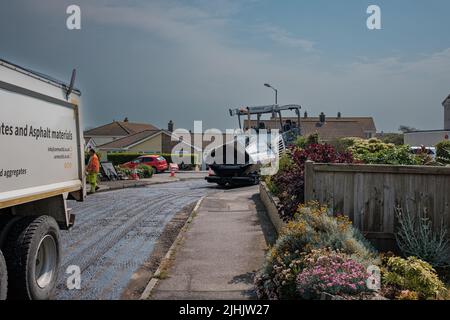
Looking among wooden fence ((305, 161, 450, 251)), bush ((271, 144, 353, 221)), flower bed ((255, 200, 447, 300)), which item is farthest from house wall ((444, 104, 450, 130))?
flower bed ((255, 200, 447, 300))

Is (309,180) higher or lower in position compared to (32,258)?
higher

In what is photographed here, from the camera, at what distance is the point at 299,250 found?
6238mm

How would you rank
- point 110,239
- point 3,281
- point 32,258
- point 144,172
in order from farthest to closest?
1. point 144,172
2. point 110,239
3. point 32,258
4. point 3,281

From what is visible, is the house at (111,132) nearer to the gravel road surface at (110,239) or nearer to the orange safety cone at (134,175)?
the orange safety cone at (134,175)

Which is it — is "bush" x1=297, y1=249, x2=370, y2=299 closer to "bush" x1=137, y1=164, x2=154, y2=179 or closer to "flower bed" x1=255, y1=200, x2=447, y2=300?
"flower bed" x1=255, y1=200, x2=447, y2=300

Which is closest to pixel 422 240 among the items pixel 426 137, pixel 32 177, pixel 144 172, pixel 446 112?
pixel 32 177

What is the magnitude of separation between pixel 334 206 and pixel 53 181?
4222mm

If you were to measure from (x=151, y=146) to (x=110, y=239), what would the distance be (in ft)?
189

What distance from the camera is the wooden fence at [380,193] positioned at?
24.5 ft

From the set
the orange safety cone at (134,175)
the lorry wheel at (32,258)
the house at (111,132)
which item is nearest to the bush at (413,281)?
the lorry wheel at (32,258)

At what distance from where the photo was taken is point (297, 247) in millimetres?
6355

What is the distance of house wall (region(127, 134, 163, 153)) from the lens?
65.9 metres

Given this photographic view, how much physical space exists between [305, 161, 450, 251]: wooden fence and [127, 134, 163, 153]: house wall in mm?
58988

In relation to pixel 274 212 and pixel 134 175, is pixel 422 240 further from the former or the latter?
pixel 134 175
